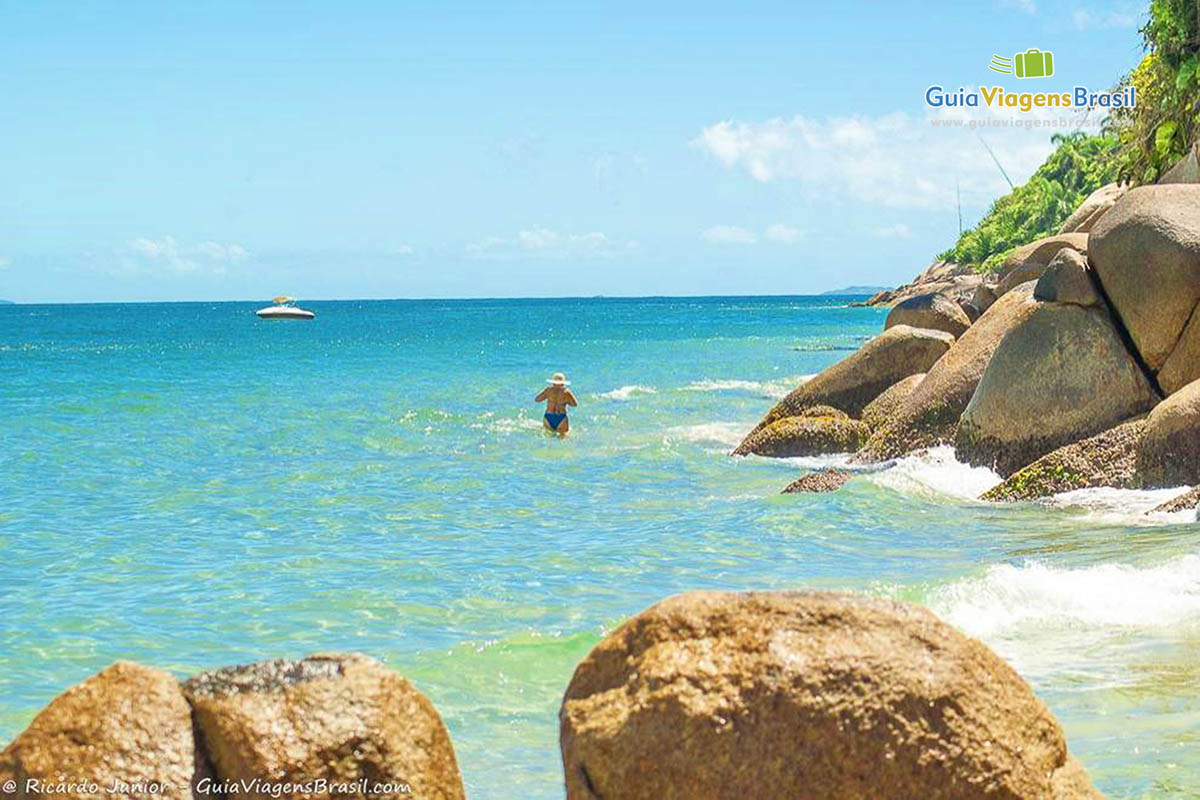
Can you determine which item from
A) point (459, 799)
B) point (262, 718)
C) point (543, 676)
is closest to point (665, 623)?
point (459, 799)

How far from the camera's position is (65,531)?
13539mm

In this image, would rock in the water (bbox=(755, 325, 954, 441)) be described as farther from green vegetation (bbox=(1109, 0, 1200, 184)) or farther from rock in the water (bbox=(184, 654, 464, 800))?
rock in the water (bbox=(184, 654, 464, 800))

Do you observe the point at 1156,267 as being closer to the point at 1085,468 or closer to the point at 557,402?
the point at 1085,468

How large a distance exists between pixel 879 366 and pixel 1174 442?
6270 mm

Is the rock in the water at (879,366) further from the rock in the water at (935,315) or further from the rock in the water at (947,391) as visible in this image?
the rock in the water at (935,315)

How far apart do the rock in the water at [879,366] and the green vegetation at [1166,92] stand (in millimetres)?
7291

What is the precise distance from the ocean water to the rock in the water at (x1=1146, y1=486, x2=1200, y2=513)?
23 cm

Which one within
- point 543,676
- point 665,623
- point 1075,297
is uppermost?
point 1075,297

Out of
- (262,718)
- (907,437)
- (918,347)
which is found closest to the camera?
(262,718)

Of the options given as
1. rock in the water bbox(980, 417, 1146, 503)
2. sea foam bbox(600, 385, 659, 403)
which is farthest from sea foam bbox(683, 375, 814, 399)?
rock in the water bbox(980, 417, 1146, 503)

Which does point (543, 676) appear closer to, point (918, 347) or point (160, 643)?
point (160, 643)

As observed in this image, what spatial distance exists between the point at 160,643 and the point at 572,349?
53197mm

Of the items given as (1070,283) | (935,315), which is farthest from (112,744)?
(935,315)

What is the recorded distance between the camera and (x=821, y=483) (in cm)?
1480
